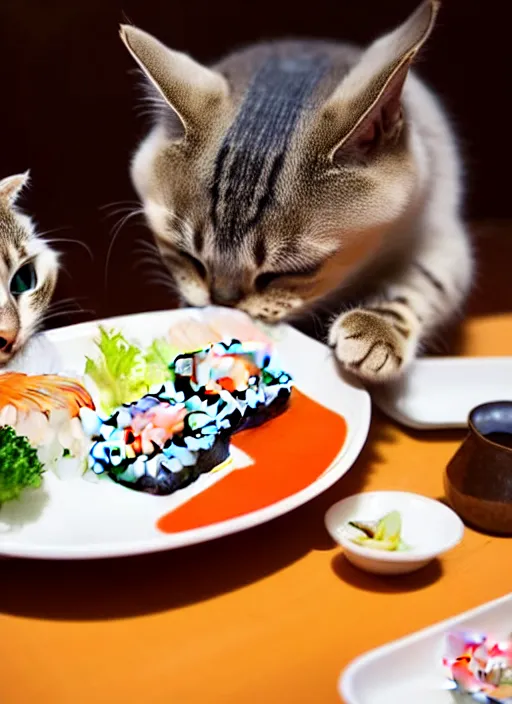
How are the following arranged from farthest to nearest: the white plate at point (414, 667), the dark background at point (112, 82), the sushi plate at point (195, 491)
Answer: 1. the dark background at point (112, 82)
2. the sushi plate at point (195, 491)
3. the white plate at point (414, 667)

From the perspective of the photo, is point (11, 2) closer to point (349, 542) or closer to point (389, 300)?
point (389, 300)

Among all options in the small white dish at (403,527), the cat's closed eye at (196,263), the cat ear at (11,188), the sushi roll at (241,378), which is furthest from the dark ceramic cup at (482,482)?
the cat ear at (11,188)

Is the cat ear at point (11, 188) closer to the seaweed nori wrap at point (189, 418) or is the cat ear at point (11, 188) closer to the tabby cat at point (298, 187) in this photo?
the tabby cat at point (298, 187)

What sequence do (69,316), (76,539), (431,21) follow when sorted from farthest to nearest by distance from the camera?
(69,316)
(431,21)
(76,539)

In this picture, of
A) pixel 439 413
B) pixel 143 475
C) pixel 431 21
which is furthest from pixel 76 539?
pixel 431 21

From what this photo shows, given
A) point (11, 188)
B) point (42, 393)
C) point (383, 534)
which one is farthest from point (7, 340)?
point (383, 534)

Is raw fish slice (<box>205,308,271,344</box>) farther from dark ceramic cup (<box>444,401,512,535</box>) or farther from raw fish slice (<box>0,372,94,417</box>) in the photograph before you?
dark ceramic cup (<box>444,401,512,535</box>)

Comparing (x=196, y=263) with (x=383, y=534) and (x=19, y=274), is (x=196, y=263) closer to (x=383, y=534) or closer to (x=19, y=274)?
(x=19, y=274)
